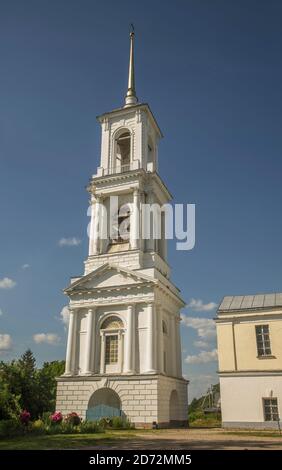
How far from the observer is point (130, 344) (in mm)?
32281

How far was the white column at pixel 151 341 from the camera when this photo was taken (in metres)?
31.1

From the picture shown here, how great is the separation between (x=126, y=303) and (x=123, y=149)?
730 inches

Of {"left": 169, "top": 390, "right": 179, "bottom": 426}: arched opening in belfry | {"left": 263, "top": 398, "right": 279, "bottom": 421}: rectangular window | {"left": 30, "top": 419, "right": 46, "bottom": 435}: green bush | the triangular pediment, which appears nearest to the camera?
{"left": 30, "top": 419, "right": 46, "bottom": 435}: green bush

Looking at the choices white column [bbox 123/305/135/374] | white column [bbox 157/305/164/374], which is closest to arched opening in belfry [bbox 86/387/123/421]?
white column [bbox 123/305/135/374]

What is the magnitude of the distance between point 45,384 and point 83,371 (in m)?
3.79

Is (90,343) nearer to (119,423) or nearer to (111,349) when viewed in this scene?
(111,349)

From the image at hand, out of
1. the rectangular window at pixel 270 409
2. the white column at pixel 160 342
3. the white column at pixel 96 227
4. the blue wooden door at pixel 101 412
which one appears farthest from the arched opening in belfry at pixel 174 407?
the white column at pixel 96 227

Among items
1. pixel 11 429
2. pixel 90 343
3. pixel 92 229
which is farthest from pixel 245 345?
pixel 92 229

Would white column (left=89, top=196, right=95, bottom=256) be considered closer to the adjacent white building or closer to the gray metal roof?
the gray metal roof

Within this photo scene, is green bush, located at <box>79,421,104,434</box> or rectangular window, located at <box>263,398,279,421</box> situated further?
rectangular window, located at <box>263,398,279,421</box>

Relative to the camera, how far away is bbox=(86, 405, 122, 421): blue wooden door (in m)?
30.3

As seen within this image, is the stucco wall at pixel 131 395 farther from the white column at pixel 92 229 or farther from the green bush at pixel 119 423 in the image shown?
the white column at pixel 92 229

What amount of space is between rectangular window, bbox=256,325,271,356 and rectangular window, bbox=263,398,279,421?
108 inches
